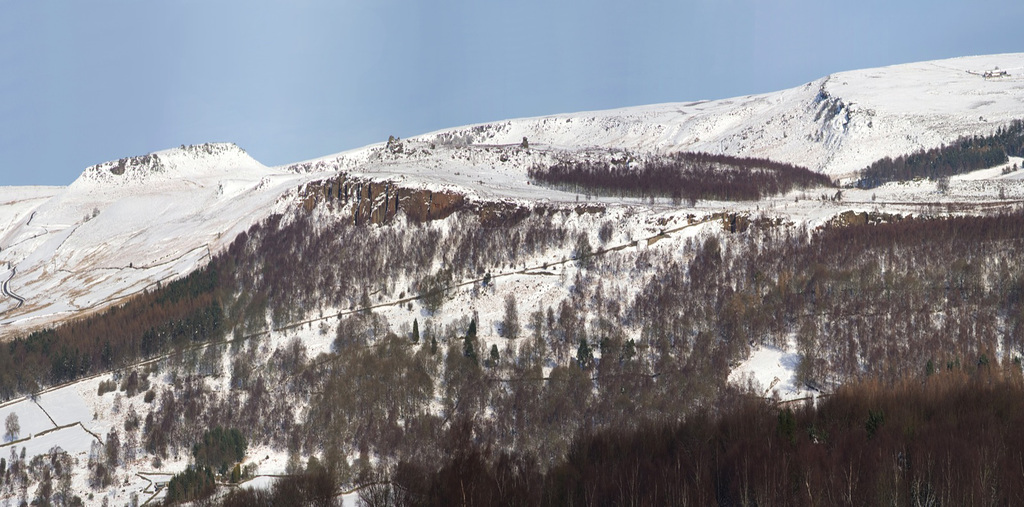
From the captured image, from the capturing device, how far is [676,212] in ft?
571

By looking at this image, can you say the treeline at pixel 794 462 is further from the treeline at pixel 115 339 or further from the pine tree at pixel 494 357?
the treeline at pixel 115 339

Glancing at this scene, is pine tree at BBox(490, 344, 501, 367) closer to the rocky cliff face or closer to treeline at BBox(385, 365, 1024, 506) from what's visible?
treeline at BBox(385, 365, 1024, 506)

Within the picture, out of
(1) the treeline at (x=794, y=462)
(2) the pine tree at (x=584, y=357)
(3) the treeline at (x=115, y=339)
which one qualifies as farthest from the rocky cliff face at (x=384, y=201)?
(1) the treeline at (x=794, y=462)

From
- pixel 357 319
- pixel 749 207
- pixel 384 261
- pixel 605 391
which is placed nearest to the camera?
pixel 605 391

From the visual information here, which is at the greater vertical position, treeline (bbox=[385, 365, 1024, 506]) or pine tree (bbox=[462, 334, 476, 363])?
pine tree (bbox=[462, 334, 476, 363])

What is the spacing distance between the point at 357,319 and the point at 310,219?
4730 cm

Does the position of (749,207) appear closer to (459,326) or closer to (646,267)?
(646,267)

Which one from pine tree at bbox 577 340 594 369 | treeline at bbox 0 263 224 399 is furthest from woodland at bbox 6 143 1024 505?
treeline at bbox 0 263 224 399

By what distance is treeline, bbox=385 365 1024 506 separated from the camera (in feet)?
231

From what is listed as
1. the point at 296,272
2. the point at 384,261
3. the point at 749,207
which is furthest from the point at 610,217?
the point at 296,272

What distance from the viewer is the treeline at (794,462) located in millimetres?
70312

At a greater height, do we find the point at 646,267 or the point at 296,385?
the point at 646,267

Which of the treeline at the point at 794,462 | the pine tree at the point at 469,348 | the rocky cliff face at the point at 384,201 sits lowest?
the treeline at the point at 794,462

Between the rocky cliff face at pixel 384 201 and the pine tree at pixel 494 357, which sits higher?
the rocky cliff face at pixel 384 201
